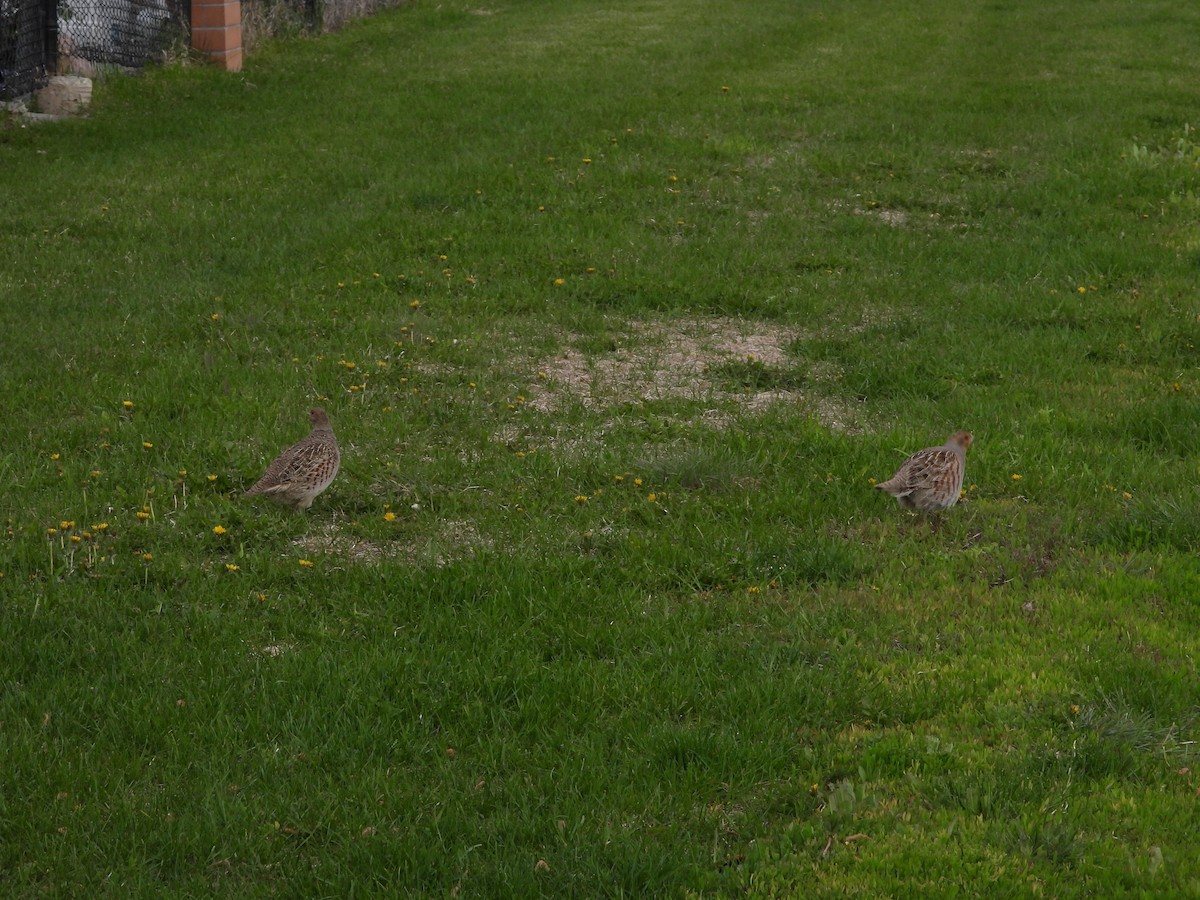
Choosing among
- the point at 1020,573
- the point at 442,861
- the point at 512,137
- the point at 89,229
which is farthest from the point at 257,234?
the point at 442,861

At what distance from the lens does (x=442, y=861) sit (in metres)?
4.43

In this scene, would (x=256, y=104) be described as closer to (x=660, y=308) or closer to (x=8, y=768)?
(x=660, y=308)

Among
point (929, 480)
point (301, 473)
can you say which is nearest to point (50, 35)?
point (301, 473)

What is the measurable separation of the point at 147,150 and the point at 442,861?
11.7 m

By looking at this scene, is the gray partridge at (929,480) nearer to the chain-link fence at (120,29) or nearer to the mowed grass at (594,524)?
the mowed grass at (594,524)

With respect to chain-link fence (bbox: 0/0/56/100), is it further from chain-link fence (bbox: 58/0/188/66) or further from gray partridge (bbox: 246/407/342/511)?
gray partridge (bbox: 246/407/342/511)

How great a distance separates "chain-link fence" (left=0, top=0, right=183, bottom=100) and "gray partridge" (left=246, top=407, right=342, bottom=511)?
405 inches

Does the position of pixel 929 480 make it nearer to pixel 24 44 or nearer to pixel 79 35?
pixel 24 44

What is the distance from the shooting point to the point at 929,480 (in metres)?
6.84

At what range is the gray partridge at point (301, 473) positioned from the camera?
6.79 m

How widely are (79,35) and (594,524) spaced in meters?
12.5

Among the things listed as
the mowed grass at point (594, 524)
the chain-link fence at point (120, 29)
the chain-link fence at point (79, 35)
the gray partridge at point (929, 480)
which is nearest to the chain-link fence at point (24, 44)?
the chain-link fence at point (79, 35)

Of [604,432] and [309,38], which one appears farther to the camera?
[309,38]

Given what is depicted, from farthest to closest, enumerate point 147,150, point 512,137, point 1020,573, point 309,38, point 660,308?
1. point 309,38
2. point 512,137
3. point 147,150
4. point 660,308
5. point 1020,573
